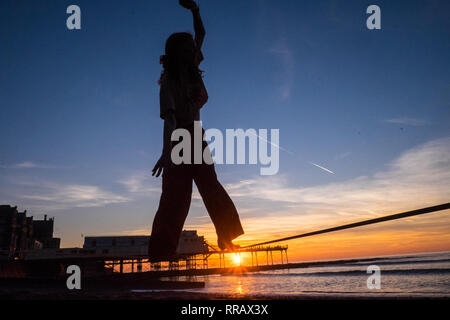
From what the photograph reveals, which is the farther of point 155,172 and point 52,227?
point 52,227

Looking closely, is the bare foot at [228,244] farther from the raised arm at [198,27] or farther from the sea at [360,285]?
the sea at [360,285]

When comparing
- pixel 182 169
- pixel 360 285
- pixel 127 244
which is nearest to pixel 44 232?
pixel 127 244

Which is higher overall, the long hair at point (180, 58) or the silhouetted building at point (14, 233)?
the long hair at point (180, 58)

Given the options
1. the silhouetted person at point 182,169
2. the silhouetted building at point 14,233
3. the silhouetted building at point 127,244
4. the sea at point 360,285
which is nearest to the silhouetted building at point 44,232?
the silhouetted building at point 14,233

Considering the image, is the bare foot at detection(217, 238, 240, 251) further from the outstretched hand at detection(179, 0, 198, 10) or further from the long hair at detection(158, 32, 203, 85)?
the outstretched hand at detection(179, 0, 198, 10)

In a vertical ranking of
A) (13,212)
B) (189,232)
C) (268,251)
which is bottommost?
(268,251)

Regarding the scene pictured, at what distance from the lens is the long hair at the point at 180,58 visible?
2.28 m

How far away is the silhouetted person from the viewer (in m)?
2.00

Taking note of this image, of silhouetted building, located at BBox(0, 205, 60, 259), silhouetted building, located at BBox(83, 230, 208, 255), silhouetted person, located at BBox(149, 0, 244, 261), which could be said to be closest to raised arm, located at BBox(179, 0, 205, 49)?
silhouetted person, located at BBox(149, 0, 244, 261)
